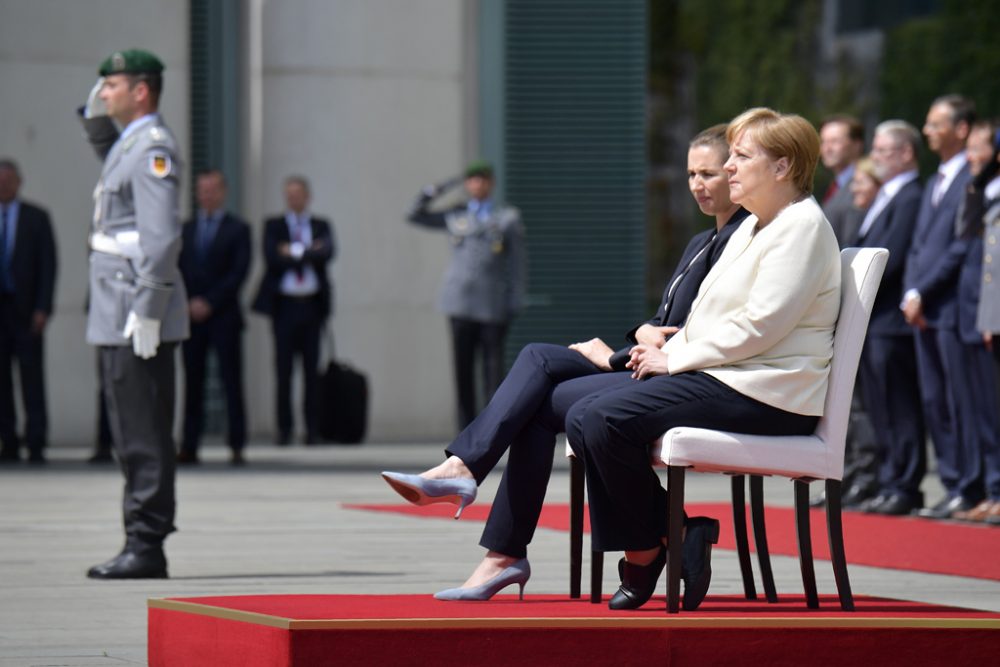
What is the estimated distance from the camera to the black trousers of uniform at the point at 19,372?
1366cm

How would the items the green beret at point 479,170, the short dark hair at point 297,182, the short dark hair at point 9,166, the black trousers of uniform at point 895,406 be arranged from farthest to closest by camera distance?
1. the short dark hair at point 297,182
2. the green beret at point 479,170
3. the short dark hair at point 9,166
4. the black trousers of uniform at point 895,406

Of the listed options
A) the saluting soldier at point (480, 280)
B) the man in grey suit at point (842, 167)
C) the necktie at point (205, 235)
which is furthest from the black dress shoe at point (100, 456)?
the man in grey suit at point (842, 167)

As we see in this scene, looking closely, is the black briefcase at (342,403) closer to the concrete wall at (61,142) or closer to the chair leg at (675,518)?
the concrete wall at (61,142)

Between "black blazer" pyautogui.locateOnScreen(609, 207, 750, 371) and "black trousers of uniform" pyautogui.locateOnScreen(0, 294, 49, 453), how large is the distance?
8.40 meters

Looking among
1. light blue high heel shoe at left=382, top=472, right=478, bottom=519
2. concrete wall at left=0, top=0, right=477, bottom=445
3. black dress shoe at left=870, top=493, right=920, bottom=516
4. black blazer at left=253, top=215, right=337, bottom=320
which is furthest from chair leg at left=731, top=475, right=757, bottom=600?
concrete wall at left=0, top=0, right=477, bottom=445

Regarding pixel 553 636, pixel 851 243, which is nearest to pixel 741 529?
pixel 553 636

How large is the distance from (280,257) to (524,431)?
9543mm

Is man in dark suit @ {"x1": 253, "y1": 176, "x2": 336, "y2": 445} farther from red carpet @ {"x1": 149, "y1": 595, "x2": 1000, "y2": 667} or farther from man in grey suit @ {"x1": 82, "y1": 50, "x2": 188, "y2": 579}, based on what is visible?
red carpet @ {"x1": 149, "y1": 595, "x2": 1000, "y2": 667}

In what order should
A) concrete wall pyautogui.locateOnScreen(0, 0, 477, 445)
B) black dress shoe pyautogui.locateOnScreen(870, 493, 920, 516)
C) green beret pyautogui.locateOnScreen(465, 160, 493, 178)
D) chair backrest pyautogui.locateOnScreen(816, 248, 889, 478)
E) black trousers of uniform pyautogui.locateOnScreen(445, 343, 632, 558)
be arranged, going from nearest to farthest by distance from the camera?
1. chair backrest pyautogui.locateOnScreen(816, 248, 889, 478)
2. black trousers of uniform pyautogui.locateOnScreen(445, 343, 632, 558)
3. black dress shoe pyautogui.locateOnScreen(870, 493, 920, 516)
4. green beret pyautogui.locateOnScreen(465, 160, 493, 178)
5. concrete wall pyautogui.locateOnScreen(0, 0, 477, 445)

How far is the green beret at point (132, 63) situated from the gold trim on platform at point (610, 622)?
3049mm

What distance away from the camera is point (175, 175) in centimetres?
754

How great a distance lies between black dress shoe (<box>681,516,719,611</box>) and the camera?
530 centimetres

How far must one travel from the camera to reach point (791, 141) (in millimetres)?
5449

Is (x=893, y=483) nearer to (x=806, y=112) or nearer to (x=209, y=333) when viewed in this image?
(x=209, y=333)
